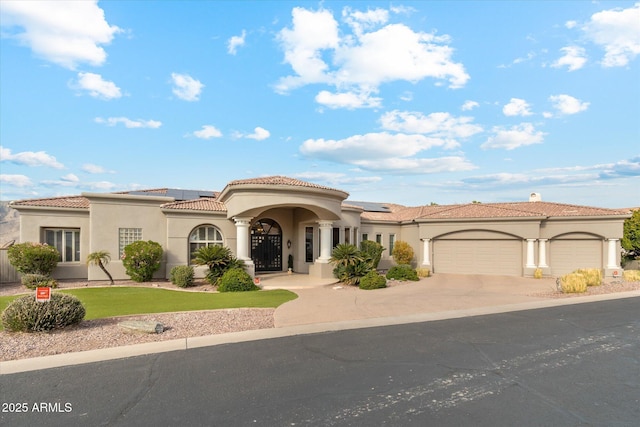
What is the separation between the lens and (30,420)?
4578mm

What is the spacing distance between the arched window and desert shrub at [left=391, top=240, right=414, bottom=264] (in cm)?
1206

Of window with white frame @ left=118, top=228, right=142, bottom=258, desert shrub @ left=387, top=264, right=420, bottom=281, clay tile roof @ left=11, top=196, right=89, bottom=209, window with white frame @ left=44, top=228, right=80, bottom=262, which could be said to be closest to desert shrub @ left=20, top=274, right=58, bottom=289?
window with white frame @ left=44, top=228, right=80, bottom=262

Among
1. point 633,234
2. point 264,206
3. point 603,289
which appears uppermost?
point 264,206

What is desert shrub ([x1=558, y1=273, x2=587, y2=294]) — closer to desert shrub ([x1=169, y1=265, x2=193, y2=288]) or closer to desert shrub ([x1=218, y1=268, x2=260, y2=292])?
desert shrub ([x1=218, y1=268, x2=260, y2=292])

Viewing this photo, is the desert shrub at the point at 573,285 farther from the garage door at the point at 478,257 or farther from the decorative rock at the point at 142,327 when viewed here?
the decorative rock at the point at 142,327

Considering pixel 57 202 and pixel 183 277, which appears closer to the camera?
pixel 183 277

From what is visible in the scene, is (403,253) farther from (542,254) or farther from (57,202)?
(57,202)

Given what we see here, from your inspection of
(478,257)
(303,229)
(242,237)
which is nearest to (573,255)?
(478,257)

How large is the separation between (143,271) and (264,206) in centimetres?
679

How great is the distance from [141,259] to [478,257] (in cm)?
2038

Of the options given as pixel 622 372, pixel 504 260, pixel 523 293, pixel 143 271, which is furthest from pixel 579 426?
pixel 504 260

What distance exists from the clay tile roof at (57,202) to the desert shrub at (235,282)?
924 cm

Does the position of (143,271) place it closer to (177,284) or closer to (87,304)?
(177,284)

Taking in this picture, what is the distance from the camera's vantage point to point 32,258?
1667 cm
